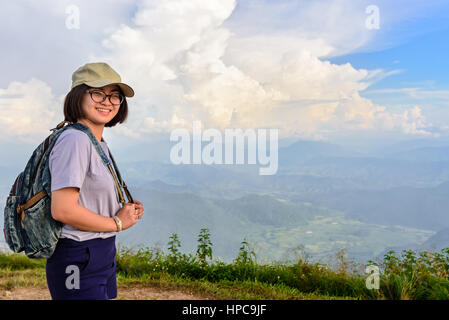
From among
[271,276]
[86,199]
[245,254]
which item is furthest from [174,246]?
[86,199]

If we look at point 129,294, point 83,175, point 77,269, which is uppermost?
point 83,175

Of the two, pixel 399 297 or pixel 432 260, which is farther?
pixel 432 260

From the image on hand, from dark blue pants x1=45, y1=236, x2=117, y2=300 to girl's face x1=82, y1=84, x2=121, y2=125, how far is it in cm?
79

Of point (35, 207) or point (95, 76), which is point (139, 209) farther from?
point (95, 76)

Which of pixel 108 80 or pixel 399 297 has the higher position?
pixel 108 80

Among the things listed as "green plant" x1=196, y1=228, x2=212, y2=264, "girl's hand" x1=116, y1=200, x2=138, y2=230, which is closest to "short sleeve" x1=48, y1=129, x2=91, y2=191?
"girl's hand" x1=116, y1=200, x2=138, y2=230

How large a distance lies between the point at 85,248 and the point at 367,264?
548 cm

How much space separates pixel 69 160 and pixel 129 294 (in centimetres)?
409

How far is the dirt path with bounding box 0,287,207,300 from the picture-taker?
5434mm

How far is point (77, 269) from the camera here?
89.0 inches
